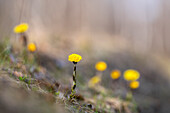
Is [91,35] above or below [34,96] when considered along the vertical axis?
above

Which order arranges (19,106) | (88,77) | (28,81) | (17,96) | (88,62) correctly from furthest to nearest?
(88,62)
(88,77)
(28,81)
(17,96)
(19,106)

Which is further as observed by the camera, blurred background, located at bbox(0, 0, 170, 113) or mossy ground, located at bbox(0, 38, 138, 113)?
blurred background, located at bbox(0, 0, 170, 113)

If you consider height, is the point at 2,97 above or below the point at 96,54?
below

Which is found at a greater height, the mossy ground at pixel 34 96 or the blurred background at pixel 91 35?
the blurred background at pixel 91 35

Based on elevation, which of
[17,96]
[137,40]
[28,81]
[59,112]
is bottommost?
[59,112]

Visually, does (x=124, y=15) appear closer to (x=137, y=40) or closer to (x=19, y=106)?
(x=137, y=40)

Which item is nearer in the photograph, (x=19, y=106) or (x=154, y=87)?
(x=19, y=106)

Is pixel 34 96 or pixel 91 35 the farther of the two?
pixel 91 35

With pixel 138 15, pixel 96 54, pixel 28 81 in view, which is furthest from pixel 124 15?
pixel 28 81
